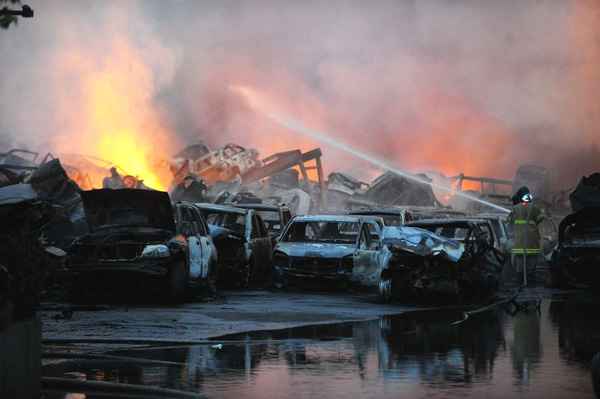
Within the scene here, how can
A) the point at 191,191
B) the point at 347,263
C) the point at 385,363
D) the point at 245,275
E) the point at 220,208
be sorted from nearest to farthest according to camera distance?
1. the point at 385,363
2. the point at 347,263
3. the point at 245,275
4. the point at 220,208
5. the point at 191,191

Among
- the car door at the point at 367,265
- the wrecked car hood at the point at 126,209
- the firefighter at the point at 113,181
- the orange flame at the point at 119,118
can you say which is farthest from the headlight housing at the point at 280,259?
the orange flame at the point at 119,118

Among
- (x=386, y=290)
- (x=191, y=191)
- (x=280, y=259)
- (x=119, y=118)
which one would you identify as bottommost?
(x=386, y=290)

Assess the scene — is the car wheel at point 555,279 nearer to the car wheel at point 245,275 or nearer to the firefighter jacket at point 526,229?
the firefighter jacket at point 526,229

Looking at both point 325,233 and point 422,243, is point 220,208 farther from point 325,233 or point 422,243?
point 422,243

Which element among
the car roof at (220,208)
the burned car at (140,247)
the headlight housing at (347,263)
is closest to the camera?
the burned car at (140,247)

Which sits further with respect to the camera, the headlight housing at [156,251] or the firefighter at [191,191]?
the firefighter at [191,191]

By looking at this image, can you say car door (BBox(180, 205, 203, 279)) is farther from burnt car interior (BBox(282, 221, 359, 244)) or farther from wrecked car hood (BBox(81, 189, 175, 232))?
burnt car interior (BBox(282, 221, 359, 244))

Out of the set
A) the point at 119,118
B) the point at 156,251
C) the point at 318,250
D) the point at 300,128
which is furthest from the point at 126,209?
the point at 300,128

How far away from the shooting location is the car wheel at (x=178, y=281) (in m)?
18.6

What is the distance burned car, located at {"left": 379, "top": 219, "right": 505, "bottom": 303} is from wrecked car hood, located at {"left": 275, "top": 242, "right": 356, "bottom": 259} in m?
1.90

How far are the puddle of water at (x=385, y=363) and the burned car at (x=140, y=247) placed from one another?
413 centimetres

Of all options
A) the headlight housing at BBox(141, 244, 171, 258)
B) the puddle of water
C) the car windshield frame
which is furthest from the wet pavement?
the car windshield frame

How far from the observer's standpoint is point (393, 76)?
56.8 m

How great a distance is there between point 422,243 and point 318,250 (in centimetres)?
294
